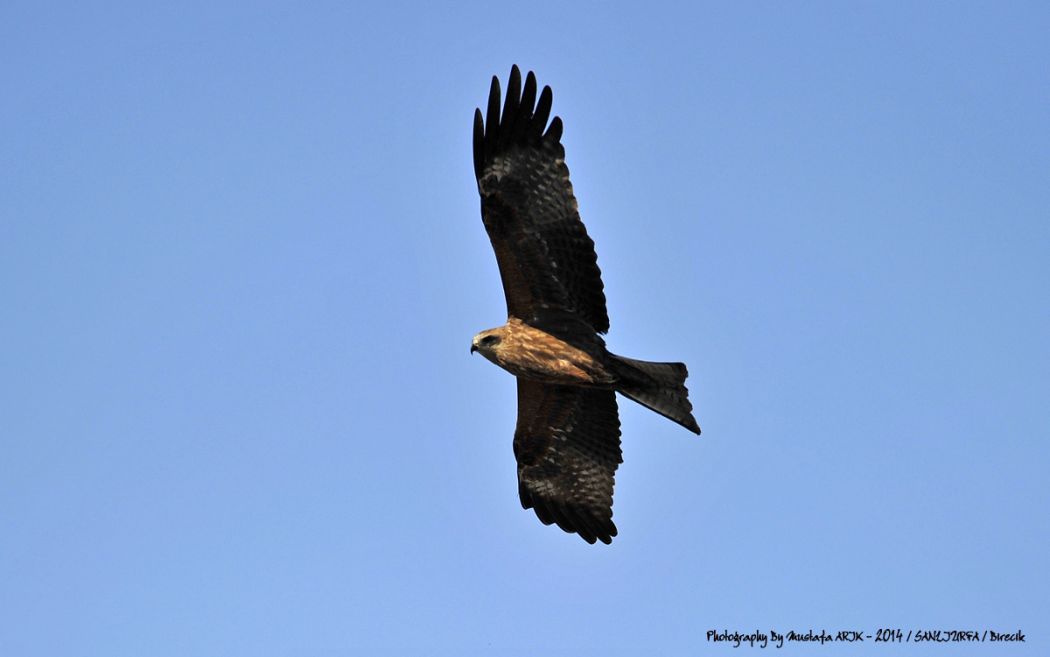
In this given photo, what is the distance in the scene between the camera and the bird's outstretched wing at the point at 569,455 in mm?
14555

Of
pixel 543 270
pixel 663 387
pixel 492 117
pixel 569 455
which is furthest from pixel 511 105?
pixel 569 455

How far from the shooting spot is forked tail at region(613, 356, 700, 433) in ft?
43.9

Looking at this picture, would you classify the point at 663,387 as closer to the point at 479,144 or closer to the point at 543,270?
the point at 543,270

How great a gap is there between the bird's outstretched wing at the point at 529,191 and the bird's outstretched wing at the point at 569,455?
5.23 feet

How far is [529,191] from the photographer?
1327cm

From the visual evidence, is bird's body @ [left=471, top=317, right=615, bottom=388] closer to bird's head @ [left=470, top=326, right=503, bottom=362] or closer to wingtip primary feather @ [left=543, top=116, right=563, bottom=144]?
bird's head @ [left=470, top=326, right=503, bottom=362]

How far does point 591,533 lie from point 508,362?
8.78ft

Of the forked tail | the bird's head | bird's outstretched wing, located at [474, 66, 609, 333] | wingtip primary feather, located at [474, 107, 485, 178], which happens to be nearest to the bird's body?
the bird's head

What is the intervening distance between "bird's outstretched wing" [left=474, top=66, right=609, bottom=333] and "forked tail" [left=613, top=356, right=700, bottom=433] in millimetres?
950

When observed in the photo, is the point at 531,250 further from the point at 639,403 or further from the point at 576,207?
the point at 639,403

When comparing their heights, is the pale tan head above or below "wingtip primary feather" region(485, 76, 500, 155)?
below

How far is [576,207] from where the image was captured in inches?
523

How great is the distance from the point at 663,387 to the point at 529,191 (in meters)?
2.24

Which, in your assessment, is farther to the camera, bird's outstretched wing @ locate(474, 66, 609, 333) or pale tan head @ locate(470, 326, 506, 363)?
pale tan head @ locate(470, 326, 506, 363)
